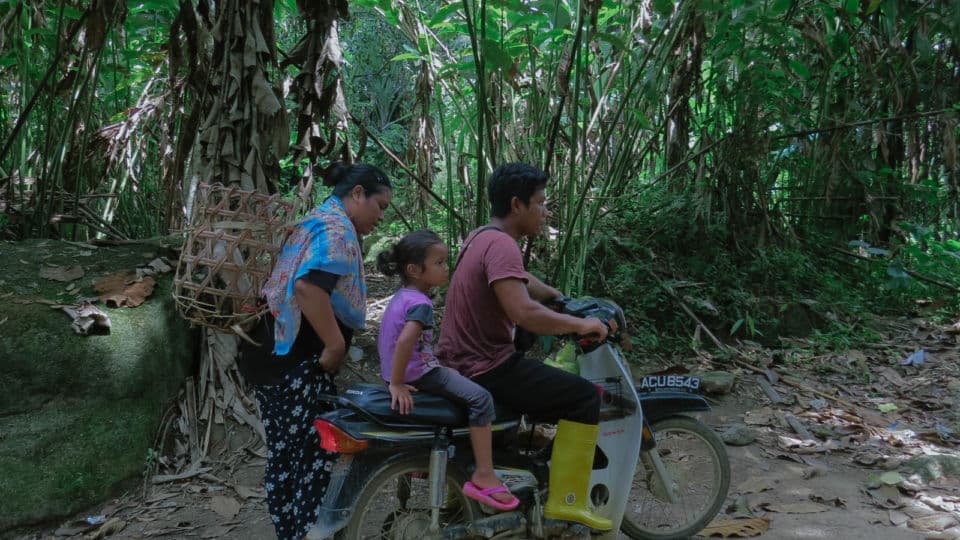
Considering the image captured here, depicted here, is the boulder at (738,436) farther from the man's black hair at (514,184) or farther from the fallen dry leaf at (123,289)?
the fallen dry leaf at (123,289)

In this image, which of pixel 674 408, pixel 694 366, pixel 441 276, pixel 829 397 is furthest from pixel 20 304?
pixel 829 397

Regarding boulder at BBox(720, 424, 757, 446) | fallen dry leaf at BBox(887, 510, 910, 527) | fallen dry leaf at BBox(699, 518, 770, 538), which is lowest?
fallen dry leaf at BBox(699, 518, 770, 538)

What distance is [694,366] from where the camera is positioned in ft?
17.2

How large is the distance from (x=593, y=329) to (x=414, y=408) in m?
0.72

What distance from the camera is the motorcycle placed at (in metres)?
2.49

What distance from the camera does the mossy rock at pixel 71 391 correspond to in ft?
11.2

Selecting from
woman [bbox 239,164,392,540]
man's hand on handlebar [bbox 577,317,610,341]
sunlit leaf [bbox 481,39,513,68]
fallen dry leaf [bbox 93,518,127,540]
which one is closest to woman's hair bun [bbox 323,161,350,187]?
woman [bbox 239,164,392,540]

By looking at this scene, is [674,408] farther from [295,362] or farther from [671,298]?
[671,298]

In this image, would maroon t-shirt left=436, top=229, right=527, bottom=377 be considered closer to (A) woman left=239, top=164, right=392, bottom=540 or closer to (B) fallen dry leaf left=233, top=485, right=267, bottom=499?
(A) woman left=239, top=164, right=392, bottom=540

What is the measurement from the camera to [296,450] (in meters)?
2.77

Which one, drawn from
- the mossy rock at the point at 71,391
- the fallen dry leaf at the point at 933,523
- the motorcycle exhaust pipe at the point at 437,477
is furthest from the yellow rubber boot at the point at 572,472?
the mossy rock at the point at 71,391

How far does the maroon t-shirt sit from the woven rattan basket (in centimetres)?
72

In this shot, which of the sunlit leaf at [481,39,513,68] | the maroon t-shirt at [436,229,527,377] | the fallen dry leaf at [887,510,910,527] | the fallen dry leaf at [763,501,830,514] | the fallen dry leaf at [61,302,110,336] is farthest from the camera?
the fallen dry leaf at [61,302,110,336]

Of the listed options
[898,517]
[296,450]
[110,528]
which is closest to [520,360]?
[296,450]
